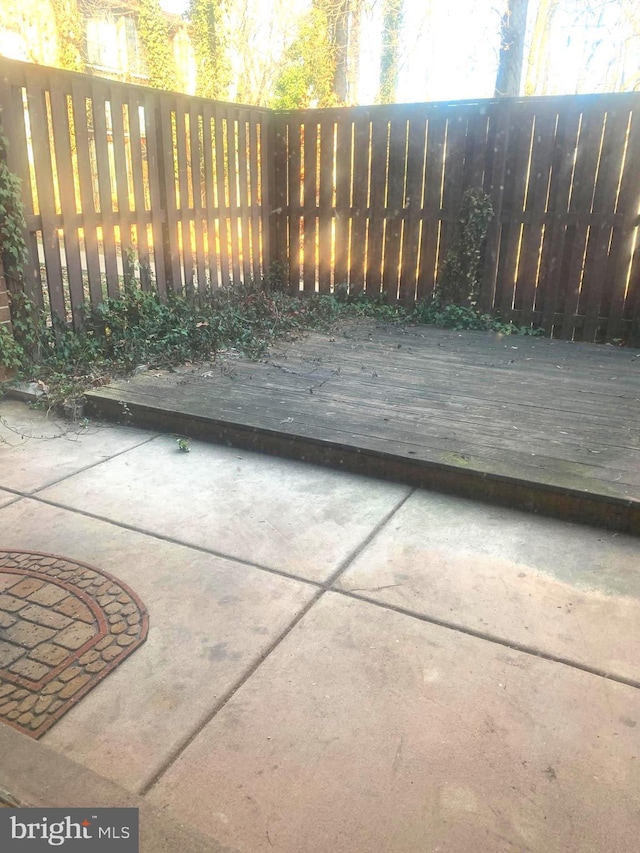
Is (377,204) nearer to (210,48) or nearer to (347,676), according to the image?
(347,676)

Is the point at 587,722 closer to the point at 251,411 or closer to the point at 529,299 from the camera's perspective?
the point at 251,411

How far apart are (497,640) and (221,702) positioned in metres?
0.89

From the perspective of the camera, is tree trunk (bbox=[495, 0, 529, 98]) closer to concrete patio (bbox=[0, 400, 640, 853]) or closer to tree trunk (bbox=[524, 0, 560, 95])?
tree trunk (bbox=[524, 0, 560, 95])

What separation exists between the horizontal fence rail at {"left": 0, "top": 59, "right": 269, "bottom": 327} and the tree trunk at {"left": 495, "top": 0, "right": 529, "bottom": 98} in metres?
5.06

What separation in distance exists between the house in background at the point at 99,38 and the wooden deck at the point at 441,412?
12.5m

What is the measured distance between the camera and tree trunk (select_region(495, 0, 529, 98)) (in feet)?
31.3

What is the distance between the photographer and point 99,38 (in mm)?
19984

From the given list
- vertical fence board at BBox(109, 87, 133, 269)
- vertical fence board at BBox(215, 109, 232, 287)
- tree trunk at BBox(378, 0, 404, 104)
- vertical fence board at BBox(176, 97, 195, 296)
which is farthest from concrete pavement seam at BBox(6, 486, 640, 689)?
tree trunk at BBox(378, 0, 404, 104)

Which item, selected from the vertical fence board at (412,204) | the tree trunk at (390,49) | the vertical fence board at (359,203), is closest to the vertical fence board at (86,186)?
the vertical fence board at (359,203)

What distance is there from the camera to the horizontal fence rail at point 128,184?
4520 millimetres

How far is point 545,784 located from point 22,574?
1867 millimetres

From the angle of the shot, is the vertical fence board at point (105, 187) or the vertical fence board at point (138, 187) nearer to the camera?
the vertical fence board at point (105, 187)

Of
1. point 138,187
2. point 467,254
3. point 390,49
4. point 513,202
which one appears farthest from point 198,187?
point 390,49

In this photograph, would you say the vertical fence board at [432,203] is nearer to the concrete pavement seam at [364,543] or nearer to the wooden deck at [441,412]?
the wooden deck at [441,412]
